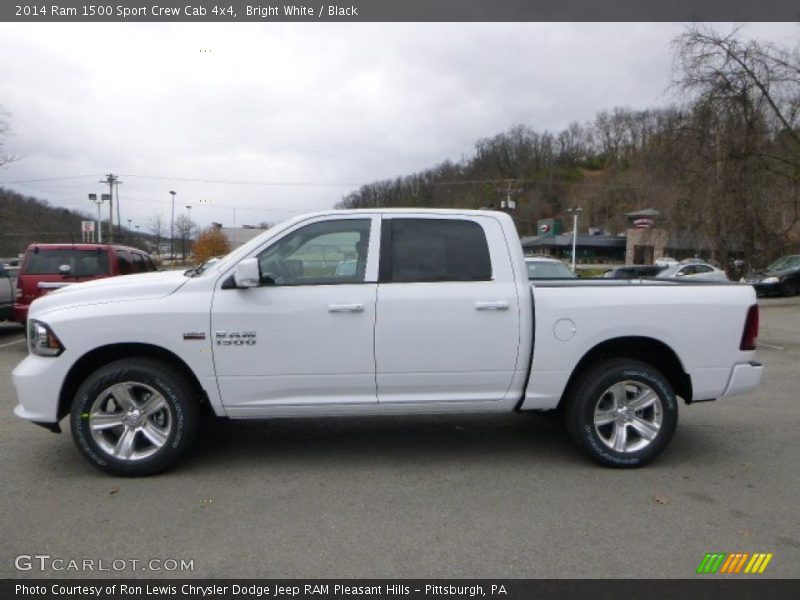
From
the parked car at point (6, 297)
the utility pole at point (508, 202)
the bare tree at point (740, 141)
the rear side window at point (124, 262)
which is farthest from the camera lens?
the utility pole at point (508, 202)

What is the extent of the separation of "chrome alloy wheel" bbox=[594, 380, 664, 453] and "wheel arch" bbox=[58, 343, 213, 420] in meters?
3.01

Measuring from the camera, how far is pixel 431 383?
479cm

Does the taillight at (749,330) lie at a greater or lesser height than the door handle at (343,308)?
lesser

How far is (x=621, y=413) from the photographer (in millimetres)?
4984

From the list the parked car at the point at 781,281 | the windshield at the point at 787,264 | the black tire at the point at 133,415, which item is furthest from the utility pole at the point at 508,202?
the black tire at the point at 133,415

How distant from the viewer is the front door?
463 cm

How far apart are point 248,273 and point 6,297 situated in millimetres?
10414

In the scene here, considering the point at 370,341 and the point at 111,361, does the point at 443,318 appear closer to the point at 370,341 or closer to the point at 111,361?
the point at 370,341

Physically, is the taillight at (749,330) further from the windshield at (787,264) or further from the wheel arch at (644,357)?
the windshield at (787,264)

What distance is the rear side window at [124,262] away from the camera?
11.6 m

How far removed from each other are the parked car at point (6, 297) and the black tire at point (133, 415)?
30.9 feet
